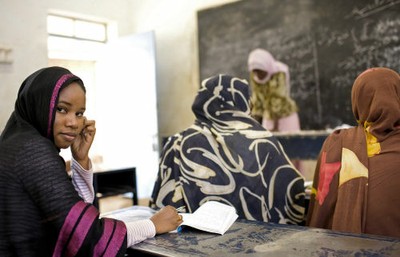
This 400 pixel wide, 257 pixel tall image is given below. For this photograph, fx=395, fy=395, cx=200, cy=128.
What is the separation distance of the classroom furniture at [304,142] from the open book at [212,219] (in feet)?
7.62

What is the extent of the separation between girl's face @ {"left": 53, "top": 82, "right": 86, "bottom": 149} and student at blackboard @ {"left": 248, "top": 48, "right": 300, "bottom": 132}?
9.47 ft

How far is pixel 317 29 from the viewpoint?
368cm

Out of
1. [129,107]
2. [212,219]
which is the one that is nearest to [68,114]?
[212,219]

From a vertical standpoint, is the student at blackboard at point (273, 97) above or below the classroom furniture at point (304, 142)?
above

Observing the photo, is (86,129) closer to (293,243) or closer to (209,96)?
(209,96)

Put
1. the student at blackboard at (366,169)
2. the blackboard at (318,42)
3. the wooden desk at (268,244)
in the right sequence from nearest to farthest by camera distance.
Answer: the wooden desk at (268,244) < the student at blackboard at (366,169) < the blackboard at (318,42)

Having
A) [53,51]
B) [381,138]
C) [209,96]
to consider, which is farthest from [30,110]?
[53,51]

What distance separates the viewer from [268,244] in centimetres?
111

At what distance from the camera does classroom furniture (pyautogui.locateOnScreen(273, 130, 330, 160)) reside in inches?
A: 141

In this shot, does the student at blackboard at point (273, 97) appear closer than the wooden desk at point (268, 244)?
No

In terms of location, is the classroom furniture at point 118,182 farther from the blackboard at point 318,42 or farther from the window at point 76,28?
the window at point 76,28

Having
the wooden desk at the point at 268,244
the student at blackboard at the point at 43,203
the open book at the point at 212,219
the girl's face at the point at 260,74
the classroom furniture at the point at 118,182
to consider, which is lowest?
the classroom furniture at the point at 118,182

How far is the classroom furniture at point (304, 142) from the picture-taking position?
3574 millimetres

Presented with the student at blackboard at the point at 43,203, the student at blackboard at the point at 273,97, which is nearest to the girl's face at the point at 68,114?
the student at blackboard at the point at 43,203
